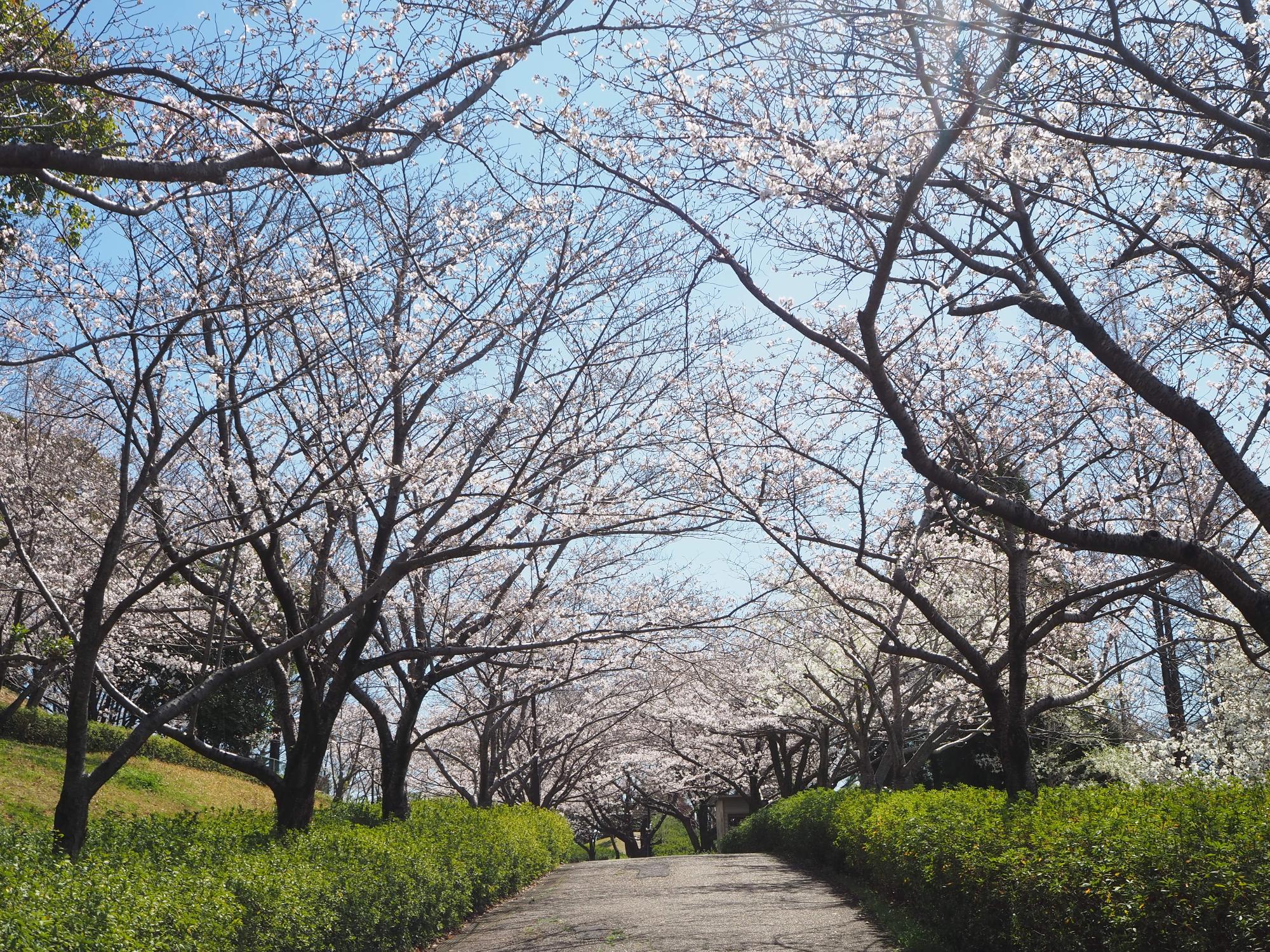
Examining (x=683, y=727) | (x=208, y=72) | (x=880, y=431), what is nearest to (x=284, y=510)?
(x=208, y=72)

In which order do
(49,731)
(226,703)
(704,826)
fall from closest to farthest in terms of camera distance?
(49,731) → (226,703) → (704,826)

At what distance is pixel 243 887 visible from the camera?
5312 mm

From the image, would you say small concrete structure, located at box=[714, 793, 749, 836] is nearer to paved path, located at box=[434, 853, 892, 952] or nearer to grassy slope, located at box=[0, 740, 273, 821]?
grassy slope, located at box=[0, 740, 273, 821]

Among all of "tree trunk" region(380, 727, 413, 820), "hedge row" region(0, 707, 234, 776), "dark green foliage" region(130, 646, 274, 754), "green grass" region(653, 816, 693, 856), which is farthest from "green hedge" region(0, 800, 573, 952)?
"green grass" region(653, 816, 693, 856)

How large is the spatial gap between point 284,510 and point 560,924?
478 cm

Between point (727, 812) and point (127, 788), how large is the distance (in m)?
28.4

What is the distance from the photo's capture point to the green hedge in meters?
3.98

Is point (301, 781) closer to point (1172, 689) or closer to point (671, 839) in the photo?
point (1172, 689)

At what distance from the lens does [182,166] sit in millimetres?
3932

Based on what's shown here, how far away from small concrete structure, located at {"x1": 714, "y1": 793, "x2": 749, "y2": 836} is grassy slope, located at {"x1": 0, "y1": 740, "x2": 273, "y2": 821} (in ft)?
71.2

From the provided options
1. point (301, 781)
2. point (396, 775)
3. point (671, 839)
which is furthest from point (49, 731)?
point (671, 839)

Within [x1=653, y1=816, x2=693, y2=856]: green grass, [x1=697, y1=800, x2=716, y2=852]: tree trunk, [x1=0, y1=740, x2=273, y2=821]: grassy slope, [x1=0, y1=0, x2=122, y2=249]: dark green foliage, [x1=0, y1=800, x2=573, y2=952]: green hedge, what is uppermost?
[x1=0, y1=0, x2=122, y2=249]: dark green foliage

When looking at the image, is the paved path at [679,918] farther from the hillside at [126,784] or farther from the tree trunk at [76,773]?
the hillside at [126,784]

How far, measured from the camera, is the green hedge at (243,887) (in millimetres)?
3977
